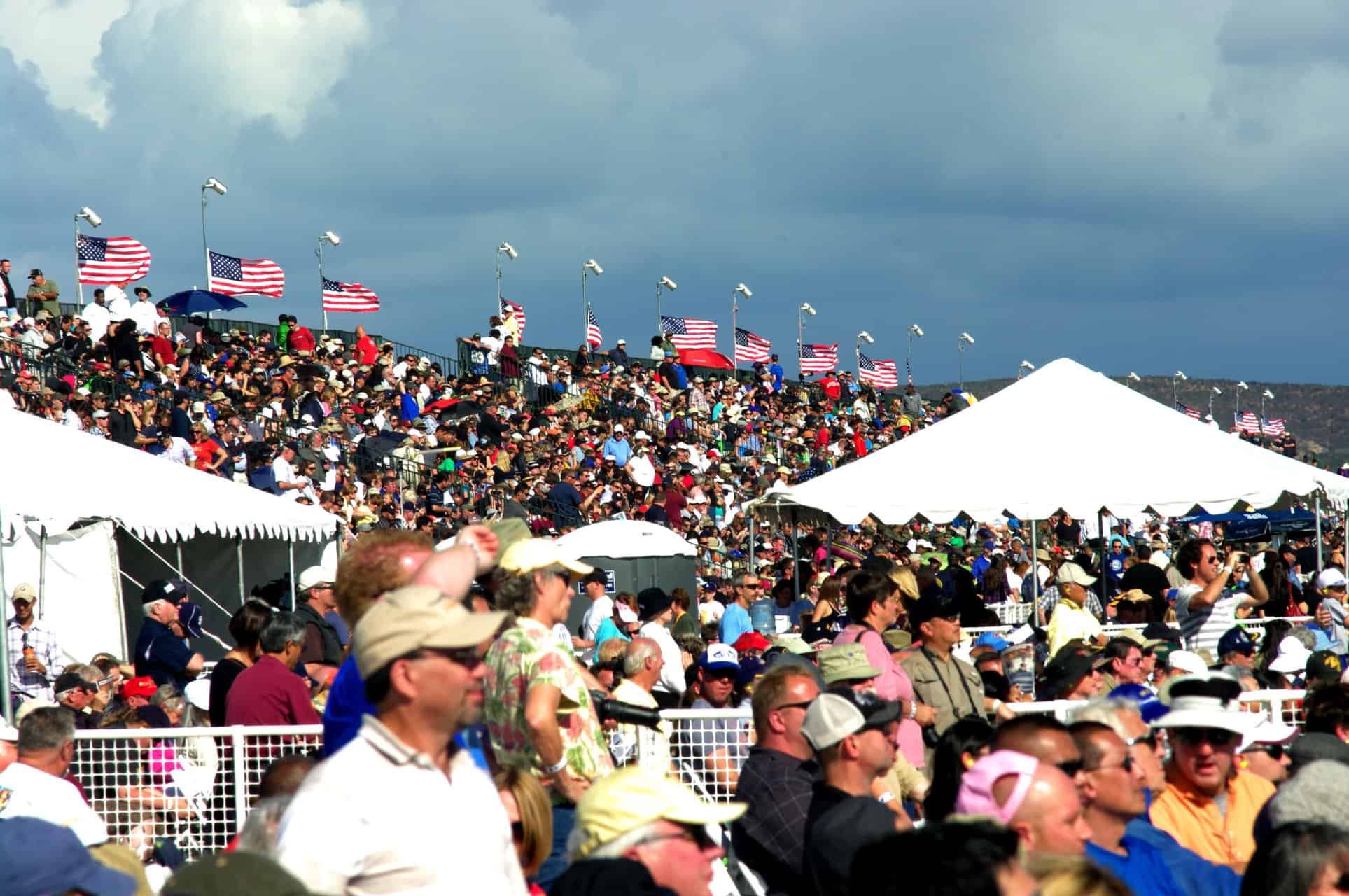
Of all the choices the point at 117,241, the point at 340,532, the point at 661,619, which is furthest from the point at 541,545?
the point at 117,241

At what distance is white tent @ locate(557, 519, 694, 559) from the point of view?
1648cm

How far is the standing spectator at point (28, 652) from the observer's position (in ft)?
35.6

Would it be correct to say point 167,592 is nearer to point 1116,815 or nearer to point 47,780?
point 47,780

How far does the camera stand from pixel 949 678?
25.5ft

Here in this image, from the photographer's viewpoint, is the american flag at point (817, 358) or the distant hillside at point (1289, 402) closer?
the american flag at point (817, 358)

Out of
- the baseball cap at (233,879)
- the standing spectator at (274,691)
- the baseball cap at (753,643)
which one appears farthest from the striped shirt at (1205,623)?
the baseball cap at (233,879)

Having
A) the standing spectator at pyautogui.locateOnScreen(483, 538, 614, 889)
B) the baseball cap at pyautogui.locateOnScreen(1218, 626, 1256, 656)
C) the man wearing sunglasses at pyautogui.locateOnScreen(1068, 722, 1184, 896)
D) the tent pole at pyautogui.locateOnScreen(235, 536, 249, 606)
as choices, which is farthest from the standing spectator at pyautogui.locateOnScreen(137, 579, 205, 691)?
the man wearing sunglasses at pyautogui.locateOnScreen(1068, 722, 1184, 896)

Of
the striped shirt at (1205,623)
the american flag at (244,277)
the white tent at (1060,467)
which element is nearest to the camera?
the striped shirt at (1205,623)

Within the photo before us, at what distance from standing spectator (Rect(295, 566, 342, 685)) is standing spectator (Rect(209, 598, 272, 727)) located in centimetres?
40

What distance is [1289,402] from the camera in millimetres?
101875

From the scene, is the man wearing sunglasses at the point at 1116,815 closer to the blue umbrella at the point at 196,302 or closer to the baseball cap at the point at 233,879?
the baseball cap at the point at 233,879

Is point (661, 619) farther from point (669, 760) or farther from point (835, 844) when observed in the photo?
point (835, 844)

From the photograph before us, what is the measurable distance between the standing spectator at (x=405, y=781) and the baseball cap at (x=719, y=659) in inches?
219

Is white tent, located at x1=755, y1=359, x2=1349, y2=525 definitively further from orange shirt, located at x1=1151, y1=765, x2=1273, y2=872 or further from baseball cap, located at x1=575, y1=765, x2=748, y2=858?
baseball cap, located at x1=575, y1=765, x2=748, y2=858
